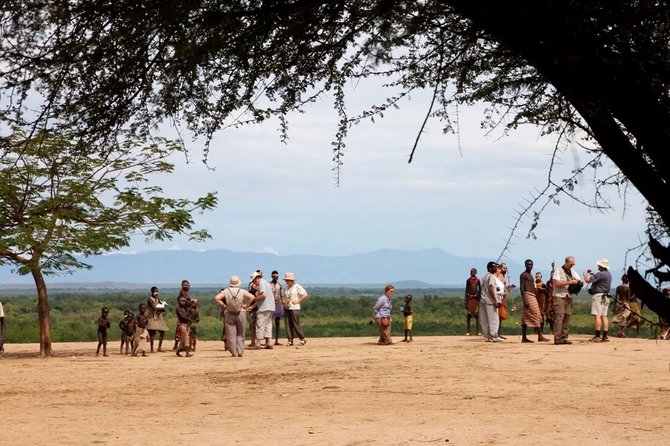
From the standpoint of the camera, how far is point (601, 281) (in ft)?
72.4

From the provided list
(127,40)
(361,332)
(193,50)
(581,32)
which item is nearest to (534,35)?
(581,32)

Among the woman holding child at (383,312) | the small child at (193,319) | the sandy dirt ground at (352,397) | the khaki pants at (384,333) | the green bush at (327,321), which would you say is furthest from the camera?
the green bush at (327,321)

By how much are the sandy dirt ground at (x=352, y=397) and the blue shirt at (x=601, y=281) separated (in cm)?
133

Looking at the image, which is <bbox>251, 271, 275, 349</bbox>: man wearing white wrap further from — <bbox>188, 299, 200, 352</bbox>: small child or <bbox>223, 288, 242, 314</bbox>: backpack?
<bbox>223, 288, 242, 314</bbox>: backpack

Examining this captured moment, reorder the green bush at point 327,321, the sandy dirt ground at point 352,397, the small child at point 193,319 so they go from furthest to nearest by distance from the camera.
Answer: the green bush at point 327,321, the small child at point 193,319, the sandy dirt ground at point 352,397

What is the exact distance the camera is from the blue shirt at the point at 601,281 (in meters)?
21.7

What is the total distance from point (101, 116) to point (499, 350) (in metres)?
17.8

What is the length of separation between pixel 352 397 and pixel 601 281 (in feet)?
28.4

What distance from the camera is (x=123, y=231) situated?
87.0ft

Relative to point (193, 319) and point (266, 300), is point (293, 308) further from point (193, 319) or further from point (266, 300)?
point (193, 319)

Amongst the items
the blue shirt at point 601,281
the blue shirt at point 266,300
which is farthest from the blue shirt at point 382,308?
the blue shirt at point 601,281

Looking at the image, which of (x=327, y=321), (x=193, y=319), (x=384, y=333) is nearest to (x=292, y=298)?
(x=384, y=333)

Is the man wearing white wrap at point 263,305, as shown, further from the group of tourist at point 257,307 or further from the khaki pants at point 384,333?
the khaki pants at point 384,333

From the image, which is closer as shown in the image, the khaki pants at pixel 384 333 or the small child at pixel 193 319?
the small child at pixel 193 319
